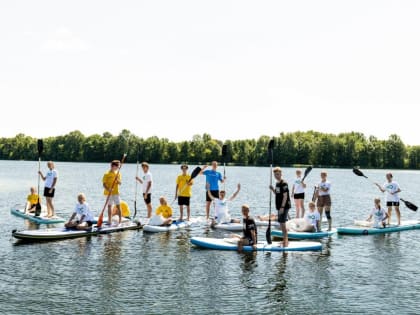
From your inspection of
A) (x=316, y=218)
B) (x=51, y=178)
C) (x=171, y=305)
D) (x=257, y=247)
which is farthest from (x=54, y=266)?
Answer: (x=316, y=218)

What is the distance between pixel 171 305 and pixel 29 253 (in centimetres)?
666

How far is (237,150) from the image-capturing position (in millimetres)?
164000

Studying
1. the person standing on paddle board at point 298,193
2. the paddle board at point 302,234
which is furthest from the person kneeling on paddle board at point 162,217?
the person standing on paddle board at point 298,193

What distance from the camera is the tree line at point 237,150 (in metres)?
147

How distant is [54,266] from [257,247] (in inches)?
244

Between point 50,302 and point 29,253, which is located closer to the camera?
point 50,302

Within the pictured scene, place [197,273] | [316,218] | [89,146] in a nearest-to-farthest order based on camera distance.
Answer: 1. [197,273]
2. [316,218]
3. [89,146]

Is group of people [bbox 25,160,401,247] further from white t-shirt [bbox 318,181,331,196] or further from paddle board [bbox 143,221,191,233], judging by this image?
paddle board [bbox 143,221,191,233]

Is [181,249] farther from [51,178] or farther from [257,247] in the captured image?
[51,178]

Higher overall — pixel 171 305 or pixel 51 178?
pixel 51 178

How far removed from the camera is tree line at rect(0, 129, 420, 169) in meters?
147

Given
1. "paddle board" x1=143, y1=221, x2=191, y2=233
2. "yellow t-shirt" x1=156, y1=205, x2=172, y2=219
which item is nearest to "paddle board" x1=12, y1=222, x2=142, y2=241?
"paddle board" x1=143, y1=221, x2=191, y2=233

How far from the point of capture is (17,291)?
11789 mm

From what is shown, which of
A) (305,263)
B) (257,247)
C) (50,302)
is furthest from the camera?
(257,247)
